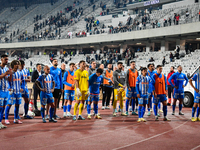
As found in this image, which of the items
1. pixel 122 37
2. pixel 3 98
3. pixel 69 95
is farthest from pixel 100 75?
pixel 122 37

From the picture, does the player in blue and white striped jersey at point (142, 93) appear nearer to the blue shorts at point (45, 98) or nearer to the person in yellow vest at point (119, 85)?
the person in yellow vest at point (119, 85)

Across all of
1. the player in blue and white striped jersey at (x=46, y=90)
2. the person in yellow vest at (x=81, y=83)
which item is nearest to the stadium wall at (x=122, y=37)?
the person in yellow vest at (x=81, y=83)

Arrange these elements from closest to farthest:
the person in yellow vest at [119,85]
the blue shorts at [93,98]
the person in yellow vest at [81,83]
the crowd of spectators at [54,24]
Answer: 1. the person in yellow vest at [81,83]
2. the blue shorts at [93,98]
3. the person in yellow vest at [119,85]
4. the crowd of spectators at [54,24]

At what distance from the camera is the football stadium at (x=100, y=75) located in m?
7.04

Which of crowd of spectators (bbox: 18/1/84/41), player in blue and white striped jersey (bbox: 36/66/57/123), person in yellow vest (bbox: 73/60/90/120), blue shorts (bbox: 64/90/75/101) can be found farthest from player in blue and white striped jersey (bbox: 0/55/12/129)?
crowd of spectators (bbox: 18/1/84/41)

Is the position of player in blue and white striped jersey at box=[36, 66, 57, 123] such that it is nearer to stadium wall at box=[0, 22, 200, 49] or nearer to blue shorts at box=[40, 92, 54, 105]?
blue shorts at box=[40, 92, 54, 105]

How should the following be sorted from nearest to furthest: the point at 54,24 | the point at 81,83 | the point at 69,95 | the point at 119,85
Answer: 1. the point at 81,83
2. the point at 69,95
3. the point at 119,85
4. the point at 54,24

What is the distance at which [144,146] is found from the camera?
5.73m

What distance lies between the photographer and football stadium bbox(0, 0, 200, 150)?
7043mm

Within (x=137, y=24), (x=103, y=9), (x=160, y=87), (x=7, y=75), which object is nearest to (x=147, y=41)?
(x=137, y=24)

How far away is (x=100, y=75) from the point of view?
395 inches

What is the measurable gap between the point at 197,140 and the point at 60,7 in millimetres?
61126

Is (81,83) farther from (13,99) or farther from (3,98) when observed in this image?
(3,98)

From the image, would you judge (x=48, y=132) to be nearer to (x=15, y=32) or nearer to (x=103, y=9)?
(x=103, y=9)
